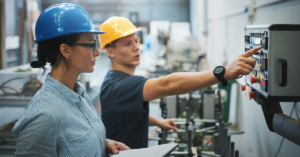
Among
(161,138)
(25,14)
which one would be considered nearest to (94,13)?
(25,14)

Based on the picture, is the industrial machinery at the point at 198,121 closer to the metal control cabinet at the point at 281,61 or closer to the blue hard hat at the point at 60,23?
the metal control cabinet at the point at 281,61

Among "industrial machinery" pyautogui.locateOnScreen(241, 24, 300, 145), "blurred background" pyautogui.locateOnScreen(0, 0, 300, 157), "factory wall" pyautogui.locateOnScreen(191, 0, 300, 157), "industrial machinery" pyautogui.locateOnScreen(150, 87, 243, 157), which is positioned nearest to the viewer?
"industrial machinery" pyautogui.locateOnScreen(241, 24, 300, 145)

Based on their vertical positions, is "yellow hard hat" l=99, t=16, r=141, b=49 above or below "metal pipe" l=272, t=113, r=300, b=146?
above

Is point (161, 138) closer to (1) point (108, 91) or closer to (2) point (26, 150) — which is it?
Result: (1) point (108, 91)

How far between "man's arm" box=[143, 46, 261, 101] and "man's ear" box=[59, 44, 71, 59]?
20.3 inches

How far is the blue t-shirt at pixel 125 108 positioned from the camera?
59.4 inches

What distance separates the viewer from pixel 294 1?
166cm

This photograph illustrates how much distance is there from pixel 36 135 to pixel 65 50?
1.25ft

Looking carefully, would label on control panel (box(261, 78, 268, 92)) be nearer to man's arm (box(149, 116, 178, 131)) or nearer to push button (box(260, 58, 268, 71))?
push button (box(260, 58, 268, 71))

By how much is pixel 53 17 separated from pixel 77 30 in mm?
117

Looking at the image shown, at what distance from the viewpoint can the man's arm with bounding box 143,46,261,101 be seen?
43.8 inches

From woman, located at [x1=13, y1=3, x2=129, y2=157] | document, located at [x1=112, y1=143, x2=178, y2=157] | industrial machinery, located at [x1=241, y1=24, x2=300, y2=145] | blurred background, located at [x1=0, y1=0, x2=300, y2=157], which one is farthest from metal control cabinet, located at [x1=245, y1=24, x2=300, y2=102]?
woman, located at [x1=13, y1=3, x2=129, y2=157]

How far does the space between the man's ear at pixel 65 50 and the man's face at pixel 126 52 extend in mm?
715

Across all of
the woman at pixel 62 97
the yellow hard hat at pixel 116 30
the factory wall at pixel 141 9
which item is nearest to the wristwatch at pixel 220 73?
the woman at pixel 62 97
